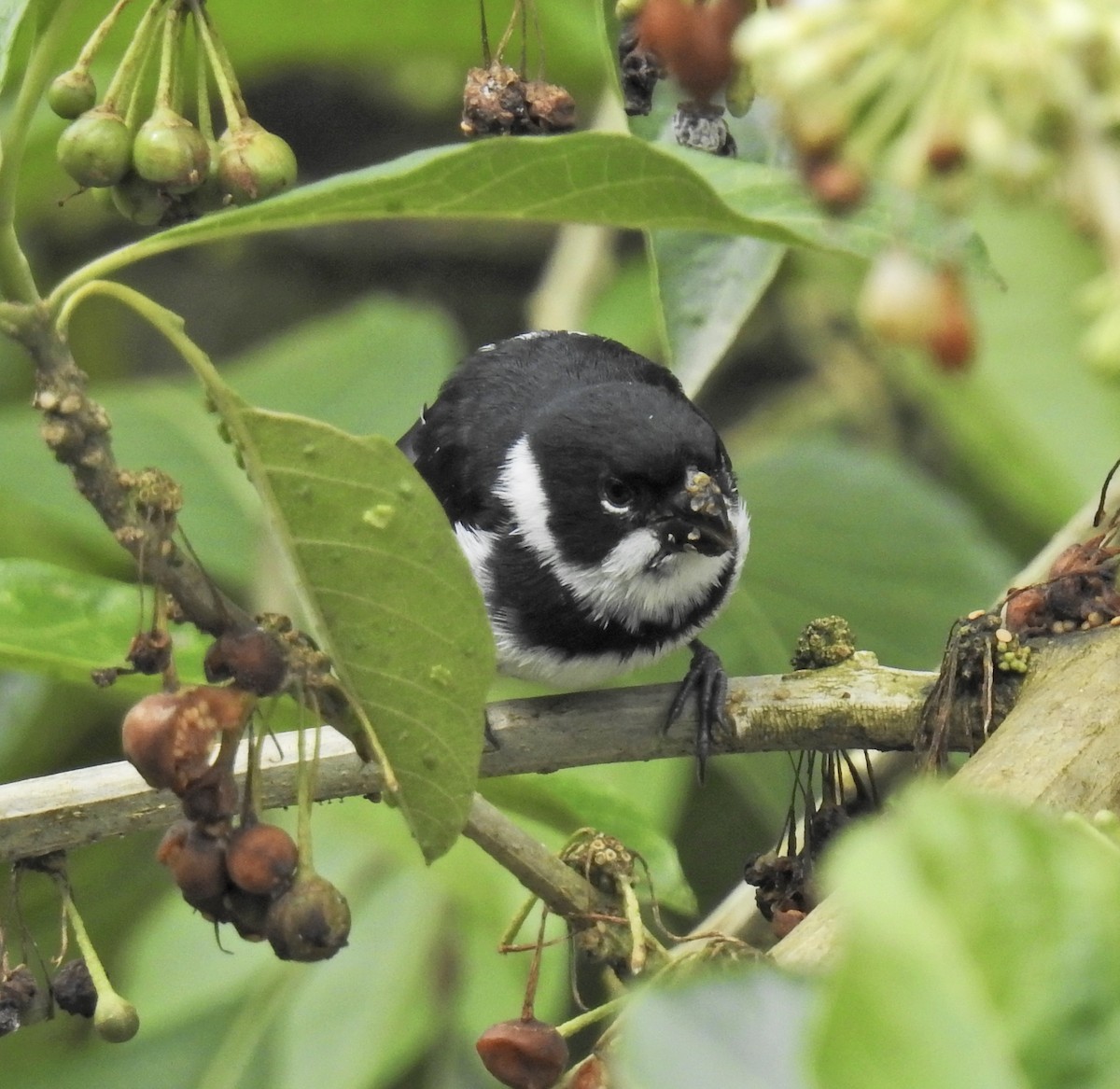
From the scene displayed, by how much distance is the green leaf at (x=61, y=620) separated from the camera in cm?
188

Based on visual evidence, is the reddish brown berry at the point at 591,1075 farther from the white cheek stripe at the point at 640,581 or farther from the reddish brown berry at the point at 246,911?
the white cheek stripe at the point at 640,581

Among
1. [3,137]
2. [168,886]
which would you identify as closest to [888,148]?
[3,137]

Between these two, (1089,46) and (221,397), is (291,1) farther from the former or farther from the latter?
(1089,46)

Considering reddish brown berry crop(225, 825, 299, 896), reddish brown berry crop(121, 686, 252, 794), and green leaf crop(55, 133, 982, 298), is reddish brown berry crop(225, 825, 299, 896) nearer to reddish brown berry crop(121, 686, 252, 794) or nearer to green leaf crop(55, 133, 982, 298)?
reddish brown berry crop(121, 686, 252, 794)

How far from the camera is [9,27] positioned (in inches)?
58.8

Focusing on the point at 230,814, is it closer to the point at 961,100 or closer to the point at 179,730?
the point at 179,730

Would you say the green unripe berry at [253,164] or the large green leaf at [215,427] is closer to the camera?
the green unripe berry at [253,164]

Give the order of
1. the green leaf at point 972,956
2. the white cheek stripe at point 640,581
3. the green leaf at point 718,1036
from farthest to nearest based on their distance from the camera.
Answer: the white cheek stripe at point 640,581, the green leaf at point 718,1036, the green leaf at point 972,956

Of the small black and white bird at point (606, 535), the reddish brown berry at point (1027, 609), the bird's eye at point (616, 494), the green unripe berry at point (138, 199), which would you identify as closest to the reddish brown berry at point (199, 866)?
the green unripe berry at point (138, 199)

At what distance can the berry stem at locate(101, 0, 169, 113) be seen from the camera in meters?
1.45

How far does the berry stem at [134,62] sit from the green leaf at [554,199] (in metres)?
0.21

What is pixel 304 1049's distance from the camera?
286 cm

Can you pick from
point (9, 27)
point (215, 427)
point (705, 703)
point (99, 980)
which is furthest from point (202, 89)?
point (215, 427)

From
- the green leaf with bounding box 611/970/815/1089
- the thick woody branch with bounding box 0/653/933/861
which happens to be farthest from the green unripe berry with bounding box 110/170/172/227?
the green leaf with bounding box 611/970/815/1089
